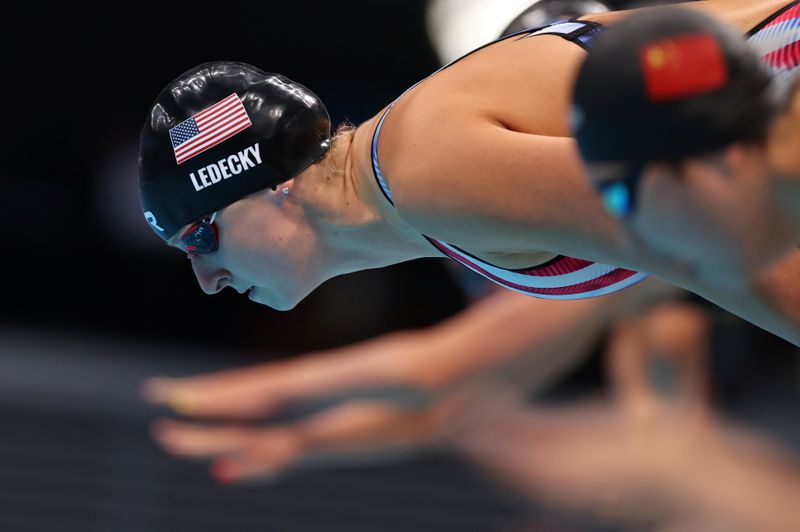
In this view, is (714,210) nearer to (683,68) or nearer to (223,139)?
(683,68)

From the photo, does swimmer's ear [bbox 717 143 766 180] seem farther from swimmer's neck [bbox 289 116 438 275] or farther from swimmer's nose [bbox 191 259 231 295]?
swimmer's nose [bbox 191 259 231 295]

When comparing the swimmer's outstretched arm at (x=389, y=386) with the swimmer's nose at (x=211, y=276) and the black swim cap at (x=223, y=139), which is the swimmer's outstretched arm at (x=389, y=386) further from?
the black swim cap at (x=223, y=139)

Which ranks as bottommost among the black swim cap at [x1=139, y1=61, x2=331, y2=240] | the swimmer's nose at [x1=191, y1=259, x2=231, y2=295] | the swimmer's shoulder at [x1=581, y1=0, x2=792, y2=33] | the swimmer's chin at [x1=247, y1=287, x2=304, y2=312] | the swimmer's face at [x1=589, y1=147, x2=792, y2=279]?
the swimmer's chin at [x1=247, y1=287, x2=304, y2=312]

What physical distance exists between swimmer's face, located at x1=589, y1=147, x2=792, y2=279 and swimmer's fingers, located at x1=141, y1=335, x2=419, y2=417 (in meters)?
4.38

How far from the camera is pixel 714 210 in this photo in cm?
134

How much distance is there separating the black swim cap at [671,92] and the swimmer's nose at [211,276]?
129cm

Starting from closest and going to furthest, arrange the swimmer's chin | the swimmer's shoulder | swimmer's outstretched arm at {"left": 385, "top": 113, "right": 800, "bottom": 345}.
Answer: swimmer's outstretched arm at {"left": 385, "top": 113, "right": 800, "bottom": 345} → the swimmer's shoulder → the swimmer's chin

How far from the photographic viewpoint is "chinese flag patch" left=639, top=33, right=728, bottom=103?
138 centimetres

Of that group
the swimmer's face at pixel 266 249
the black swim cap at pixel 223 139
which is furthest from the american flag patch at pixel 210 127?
the swimmer's face at pixel 266 249

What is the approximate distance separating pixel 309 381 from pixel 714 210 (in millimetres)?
5109

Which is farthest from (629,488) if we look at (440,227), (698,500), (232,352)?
(440,227)

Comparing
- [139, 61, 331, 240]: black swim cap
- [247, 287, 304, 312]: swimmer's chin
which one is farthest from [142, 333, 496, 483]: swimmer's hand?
[139, 61, 331, 240]: black swim cap

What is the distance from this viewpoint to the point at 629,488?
23.2 ft

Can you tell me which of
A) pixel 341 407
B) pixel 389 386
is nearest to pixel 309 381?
pixel 341 407
